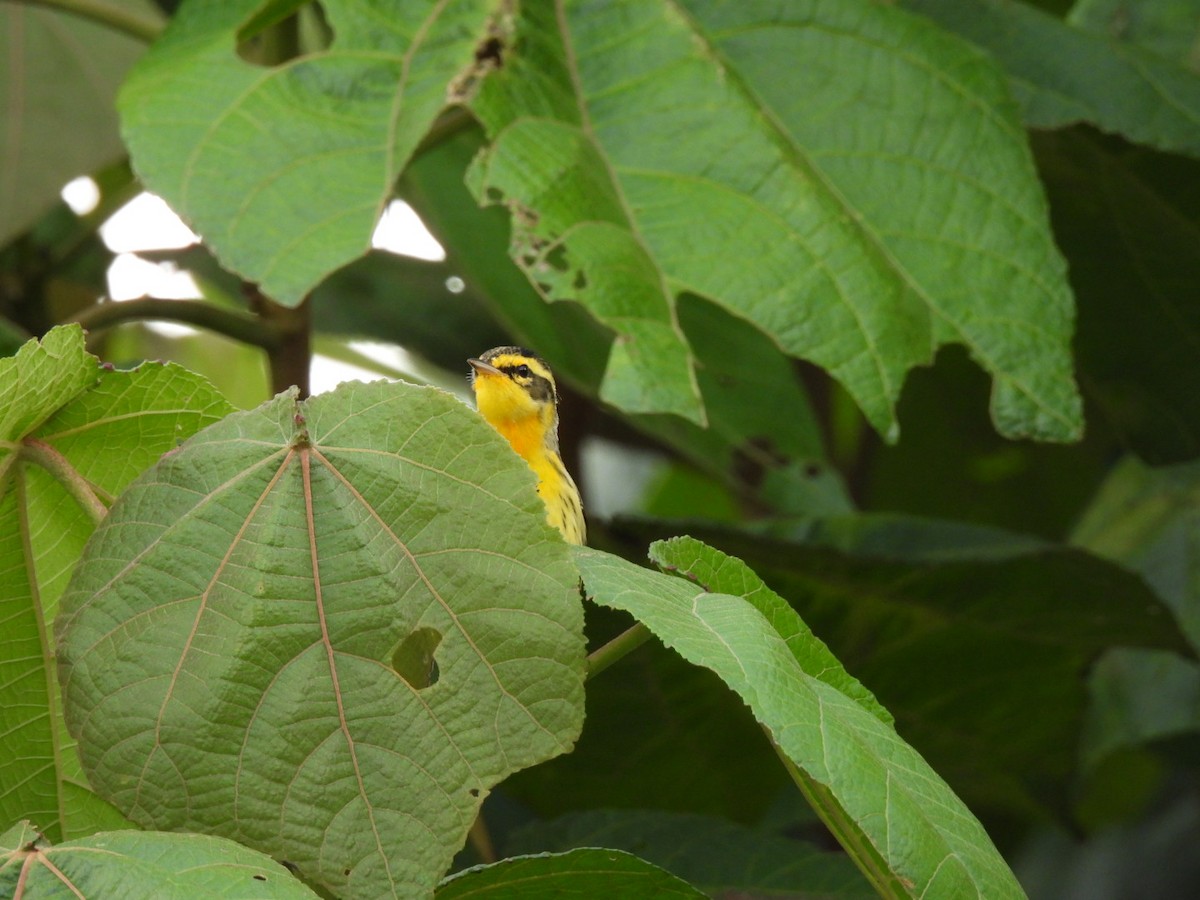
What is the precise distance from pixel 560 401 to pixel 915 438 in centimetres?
79

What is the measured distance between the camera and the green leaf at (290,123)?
5.49ft

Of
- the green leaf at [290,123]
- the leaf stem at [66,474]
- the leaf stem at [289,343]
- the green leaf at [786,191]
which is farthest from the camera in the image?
the leaf stem at [289,343]

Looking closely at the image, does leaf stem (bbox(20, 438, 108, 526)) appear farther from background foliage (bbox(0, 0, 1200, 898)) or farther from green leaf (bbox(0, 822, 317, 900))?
green leaf (bbox(0, 822, 317, 900))

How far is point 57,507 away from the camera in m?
1.34

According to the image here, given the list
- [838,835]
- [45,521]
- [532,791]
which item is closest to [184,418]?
[45,521]

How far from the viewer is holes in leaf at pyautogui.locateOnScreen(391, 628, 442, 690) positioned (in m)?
1.24

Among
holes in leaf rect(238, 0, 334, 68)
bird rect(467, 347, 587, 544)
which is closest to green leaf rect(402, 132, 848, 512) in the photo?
bird rect(467, 347, 587, 544)

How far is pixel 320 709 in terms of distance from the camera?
120 cm

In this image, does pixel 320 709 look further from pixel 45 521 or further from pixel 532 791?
pixel 532 791

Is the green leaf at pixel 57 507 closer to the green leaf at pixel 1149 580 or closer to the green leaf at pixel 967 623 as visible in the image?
the green leaf at pixel 967 623

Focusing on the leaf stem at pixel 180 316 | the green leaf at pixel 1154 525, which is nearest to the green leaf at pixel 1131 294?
the green leaf at pixel 1154 525

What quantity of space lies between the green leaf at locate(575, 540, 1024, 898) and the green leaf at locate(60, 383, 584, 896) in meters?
0.10

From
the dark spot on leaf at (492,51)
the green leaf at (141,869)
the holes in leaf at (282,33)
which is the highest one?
the dark spot on leaf at (492,51)

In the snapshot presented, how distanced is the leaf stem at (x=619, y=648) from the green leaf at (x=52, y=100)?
1.62 metres
